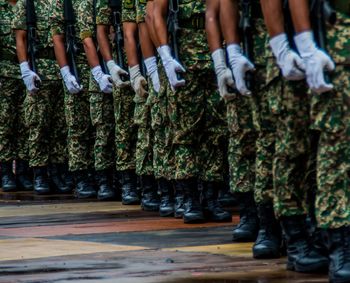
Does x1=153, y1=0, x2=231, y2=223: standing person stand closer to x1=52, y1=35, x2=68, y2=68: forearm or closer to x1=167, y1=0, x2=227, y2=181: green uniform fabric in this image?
x1=167, y1=0, x2=227, y2=181: green uniform fabric

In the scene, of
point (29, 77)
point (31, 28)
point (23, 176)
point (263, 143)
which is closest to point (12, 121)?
point (23, 176)

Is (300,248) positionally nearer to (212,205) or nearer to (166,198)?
(212,205)

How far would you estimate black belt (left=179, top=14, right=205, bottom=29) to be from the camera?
390 inches

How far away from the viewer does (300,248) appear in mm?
7039

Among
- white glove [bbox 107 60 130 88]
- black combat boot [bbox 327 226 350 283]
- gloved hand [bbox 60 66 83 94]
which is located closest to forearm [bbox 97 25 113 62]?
white glove [bbox 107 60 130 88]

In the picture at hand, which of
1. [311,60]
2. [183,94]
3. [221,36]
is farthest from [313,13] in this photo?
[183,94]

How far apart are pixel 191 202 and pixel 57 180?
4739mm

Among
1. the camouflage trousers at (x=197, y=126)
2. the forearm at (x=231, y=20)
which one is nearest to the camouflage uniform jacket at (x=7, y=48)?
the camouflage trousers at (x=197, y=126)

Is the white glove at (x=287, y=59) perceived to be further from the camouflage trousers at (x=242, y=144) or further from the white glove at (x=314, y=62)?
the camouflage trousers at (x=242, y=144)

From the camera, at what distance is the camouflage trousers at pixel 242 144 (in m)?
8.12

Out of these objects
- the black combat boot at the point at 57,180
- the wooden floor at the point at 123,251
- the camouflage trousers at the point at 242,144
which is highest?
the camouflage trousers at the point at 242,144

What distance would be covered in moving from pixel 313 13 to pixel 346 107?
539 millimetres

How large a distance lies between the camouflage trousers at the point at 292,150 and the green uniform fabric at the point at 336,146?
0.35 m

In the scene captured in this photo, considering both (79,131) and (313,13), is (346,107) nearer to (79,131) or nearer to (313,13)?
(313,13)
